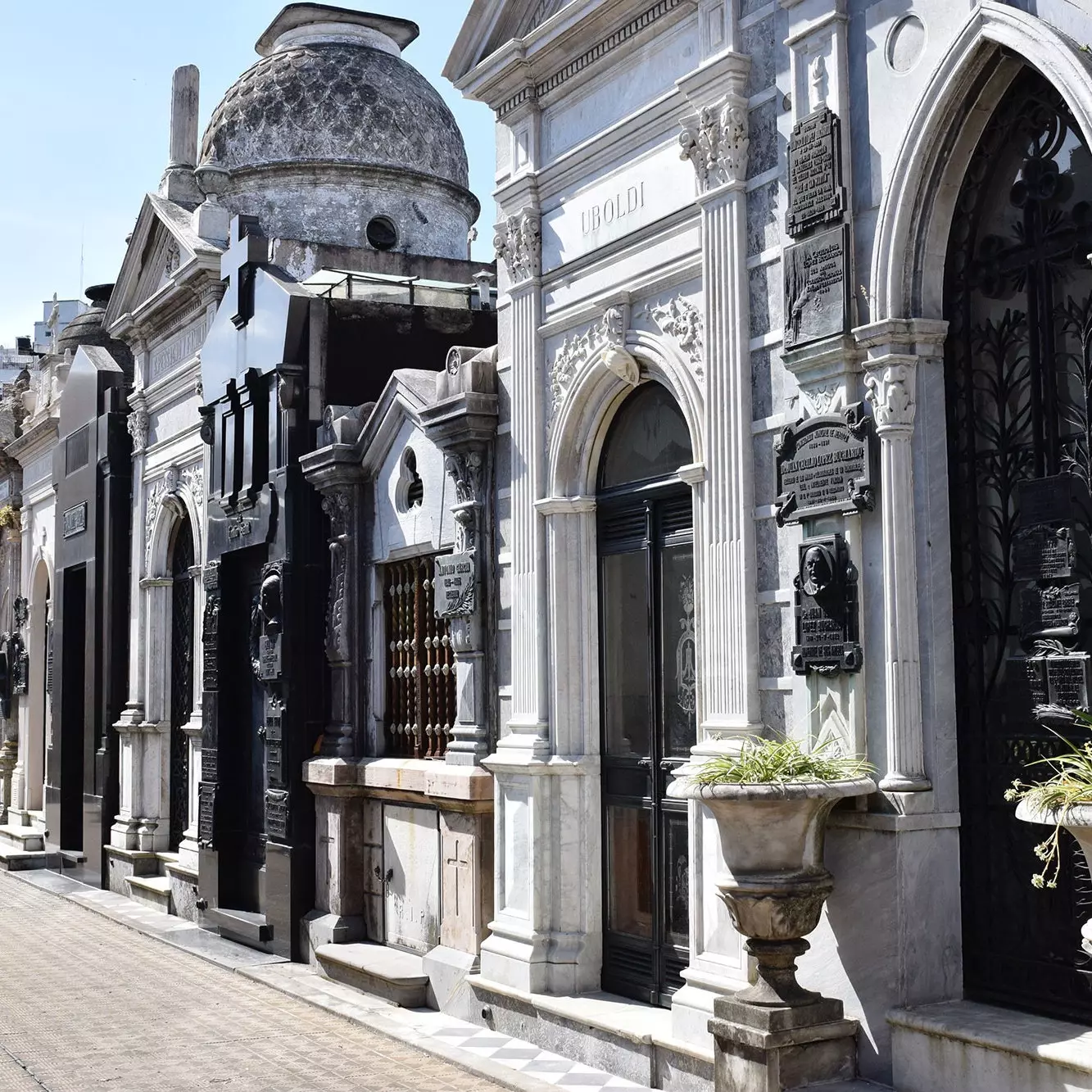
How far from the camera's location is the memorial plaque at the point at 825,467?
6.92m

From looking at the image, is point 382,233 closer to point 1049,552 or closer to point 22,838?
point 22,838

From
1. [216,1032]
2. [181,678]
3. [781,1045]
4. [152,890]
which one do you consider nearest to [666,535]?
[781,1045]

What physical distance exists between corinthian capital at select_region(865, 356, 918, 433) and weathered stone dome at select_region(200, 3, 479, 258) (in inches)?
494

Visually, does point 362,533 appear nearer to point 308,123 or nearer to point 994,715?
point 994,715

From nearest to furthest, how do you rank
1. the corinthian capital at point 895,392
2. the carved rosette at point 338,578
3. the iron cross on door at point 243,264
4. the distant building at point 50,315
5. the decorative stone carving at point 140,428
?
the corinthian capital at point 895,392 < the carved rosette at point 338,578 < the iron cross on door at point 243,264 < the decorative stone carving at point 140,428 < the distant building at point 50,315

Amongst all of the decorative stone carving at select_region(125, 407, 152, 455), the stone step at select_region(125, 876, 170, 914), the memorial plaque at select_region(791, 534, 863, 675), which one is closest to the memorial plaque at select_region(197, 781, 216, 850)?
the stone step at select_region(125, 876, 170, 914)

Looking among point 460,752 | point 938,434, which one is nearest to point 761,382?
point 938,434

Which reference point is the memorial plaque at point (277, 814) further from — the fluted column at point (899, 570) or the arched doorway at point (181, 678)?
the fluted column at point (899, 570)

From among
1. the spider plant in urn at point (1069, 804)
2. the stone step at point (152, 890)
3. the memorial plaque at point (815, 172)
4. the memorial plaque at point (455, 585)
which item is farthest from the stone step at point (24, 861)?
the spider plant in urn at point (1069, 804)

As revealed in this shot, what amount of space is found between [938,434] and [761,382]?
1144mm

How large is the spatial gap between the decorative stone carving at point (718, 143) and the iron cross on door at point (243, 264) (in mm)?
Answer: 6640

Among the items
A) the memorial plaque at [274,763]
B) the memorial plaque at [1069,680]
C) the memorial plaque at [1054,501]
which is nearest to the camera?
the memorial plaque at [1069,680]

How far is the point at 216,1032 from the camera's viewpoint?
9977 mm

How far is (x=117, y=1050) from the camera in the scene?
9531mm
